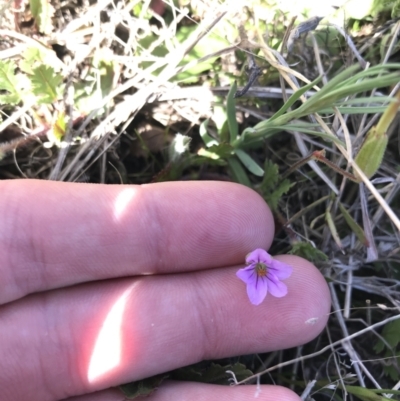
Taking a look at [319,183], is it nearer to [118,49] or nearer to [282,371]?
[282,371]

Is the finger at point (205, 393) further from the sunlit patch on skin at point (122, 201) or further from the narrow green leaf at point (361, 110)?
the narrow green leaf at point (361, 110)

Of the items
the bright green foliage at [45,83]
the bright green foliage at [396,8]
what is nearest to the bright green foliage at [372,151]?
the bright green foliage at [396,8]

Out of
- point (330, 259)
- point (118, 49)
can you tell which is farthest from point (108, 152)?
point (330, 259)

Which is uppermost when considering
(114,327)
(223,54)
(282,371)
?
(223,54)

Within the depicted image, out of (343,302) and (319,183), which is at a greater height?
(319,183)

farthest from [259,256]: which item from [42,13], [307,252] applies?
[42,13]

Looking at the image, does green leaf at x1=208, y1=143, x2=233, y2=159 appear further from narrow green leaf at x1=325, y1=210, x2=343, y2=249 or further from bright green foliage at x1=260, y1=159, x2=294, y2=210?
narrow green leaf at x1=325, y1=210, x2=343, y2=249
